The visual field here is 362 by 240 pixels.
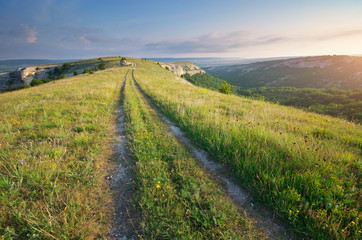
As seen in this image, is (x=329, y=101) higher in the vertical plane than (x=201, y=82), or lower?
lower

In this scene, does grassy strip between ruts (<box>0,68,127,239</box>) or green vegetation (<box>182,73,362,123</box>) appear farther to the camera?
green vegetation (<box>182,73,362,123</box>)

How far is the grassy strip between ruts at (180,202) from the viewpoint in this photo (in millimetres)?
2461

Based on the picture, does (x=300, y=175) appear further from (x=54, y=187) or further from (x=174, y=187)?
(x=54, y=187)

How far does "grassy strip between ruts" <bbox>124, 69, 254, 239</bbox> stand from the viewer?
2461mm

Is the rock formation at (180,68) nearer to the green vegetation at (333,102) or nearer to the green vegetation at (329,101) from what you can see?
the green vegetation at (329,101)

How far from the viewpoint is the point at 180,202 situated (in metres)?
2.99

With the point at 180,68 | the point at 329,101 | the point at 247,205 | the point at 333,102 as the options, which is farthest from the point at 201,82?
the point at 247,205

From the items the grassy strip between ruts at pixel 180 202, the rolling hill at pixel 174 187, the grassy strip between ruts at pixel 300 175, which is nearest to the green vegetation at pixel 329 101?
the grassy strip between ruts at pixel 300 175

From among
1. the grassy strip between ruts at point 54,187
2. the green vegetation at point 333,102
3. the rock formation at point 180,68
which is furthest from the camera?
the rock formation at point 180,68

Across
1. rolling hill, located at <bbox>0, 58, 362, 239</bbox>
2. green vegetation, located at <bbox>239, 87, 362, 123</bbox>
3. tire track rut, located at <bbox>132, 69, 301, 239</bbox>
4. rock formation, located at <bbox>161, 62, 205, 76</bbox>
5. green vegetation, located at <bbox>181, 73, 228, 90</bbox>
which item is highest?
rock formation, located at <bbox>161, 62, 205, 76</bbox>

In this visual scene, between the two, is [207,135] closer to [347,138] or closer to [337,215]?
[337,215]

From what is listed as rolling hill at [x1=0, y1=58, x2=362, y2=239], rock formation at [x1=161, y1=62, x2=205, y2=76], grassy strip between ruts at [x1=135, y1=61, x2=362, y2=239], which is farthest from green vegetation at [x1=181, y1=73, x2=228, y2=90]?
rolling hill at [x1=0, y1=58, x2=362, y2=239]

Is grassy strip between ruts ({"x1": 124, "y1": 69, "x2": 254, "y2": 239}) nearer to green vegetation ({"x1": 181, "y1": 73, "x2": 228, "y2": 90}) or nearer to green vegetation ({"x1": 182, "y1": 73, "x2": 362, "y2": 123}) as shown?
green vegetation ({"x1": 182, "y1": 73, "x2": 362, "y2": 123})

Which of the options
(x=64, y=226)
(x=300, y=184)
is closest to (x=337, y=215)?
(x=300, y=184)
